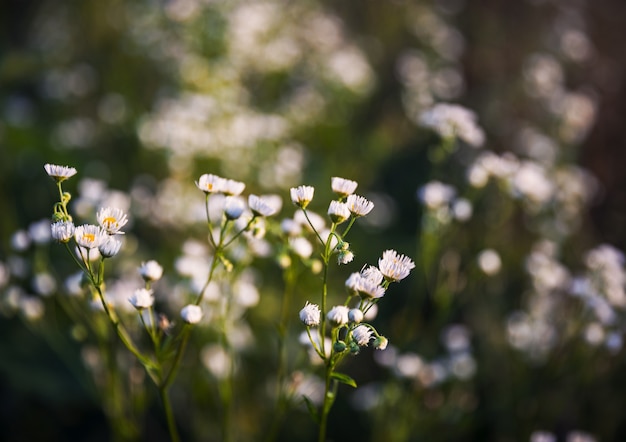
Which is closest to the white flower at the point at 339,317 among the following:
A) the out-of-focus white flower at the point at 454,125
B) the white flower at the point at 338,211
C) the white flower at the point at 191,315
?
the white flower at the point at 338,211

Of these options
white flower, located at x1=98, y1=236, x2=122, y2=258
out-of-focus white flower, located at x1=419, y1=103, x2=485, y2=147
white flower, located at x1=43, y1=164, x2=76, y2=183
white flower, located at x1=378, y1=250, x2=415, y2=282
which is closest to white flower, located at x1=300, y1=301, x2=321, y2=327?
white flower, located at x1=378, y1=250, x2=415, y2=282

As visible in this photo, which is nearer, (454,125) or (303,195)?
(303,195)

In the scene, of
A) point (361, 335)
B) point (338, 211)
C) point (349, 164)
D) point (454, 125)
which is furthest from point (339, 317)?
point (349, 164)

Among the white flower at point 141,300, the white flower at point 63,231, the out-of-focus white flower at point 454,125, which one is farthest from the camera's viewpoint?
the out-of-focus white flower at point 454,125

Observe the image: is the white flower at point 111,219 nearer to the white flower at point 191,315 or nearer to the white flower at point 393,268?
the white flower at point 191,315

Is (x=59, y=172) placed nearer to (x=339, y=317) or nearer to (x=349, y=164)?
(x=339, y=317)

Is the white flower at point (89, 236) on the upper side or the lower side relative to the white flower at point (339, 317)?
upper

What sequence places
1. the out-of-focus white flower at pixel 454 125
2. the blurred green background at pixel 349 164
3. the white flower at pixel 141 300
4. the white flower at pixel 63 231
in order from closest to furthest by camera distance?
the white flower at pixel 63 231
the white flower at pixel 141 300
the out-of-focus white flower at pixel 454 125
the blurred green background at pixel 349 164
